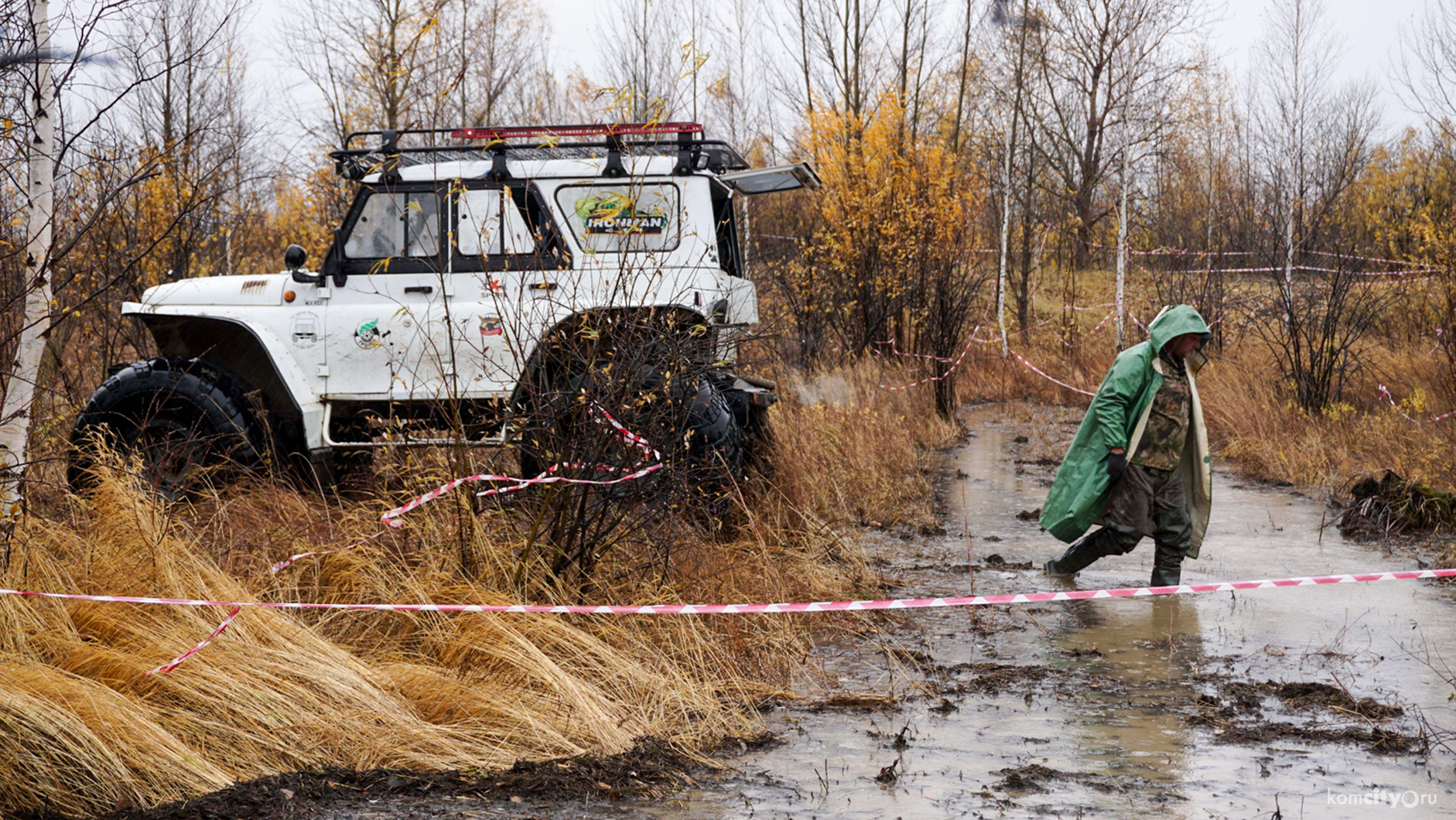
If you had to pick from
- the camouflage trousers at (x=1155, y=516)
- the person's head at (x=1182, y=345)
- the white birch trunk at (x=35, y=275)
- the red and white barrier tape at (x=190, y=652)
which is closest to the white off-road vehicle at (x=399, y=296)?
the white birch trunk at (x=35, y=275)

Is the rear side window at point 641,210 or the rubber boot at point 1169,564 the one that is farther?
the rear side window at point 641,210

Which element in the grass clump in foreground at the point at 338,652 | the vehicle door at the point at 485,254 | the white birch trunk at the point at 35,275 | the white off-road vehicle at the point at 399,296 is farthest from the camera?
the vehicle door at the point at 485,254

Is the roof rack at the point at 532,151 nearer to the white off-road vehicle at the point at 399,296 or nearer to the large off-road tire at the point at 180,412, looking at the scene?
the white off-road vehicle at the point at 399,296

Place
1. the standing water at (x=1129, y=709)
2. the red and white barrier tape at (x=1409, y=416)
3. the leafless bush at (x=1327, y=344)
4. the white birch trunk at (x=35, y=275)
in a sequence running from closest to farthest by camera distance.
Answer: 1. the standing water at (x=1129, y=709)
2. the white birch trunk at (x=35, y=275)
3. the red and white barrier tape at (x=1409, y=416)
4. the leafless bush at (x=1327, y=344)

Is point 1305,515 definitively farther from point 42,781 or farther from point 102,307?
point 102,307

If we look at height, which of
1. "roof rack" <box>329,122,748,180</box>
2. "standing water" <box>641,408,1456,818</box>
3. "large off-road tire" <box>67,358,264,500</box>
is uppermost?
"roof rack" <box>329,122,748,180</box>

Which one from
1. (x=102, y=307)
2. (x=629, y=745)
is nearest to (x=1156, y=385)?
(x=629, y=745)

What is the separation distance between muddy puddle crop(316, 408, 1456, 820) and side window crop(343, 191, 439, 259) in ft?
11.0

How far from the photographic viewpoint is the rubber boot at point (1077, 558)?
696cm

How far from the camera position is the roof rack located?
671cm

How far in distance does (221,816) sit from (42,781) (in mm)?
530

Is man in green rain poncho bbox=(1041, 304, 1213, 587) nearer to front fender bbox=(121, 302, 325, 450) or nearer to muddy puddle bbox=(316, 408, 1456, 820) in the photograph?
muddy puddle bbox=(316, 408, 1456, 820)

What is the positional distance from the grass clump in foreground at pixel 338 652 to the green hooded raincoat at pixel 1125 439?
1.47 metres

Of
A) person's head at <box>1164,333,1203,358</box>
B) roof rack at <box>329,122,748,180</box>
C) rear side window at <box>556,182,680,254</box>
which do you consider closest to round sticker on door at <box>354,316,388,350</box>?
roof rack at <box>329,122,748,180</box>
